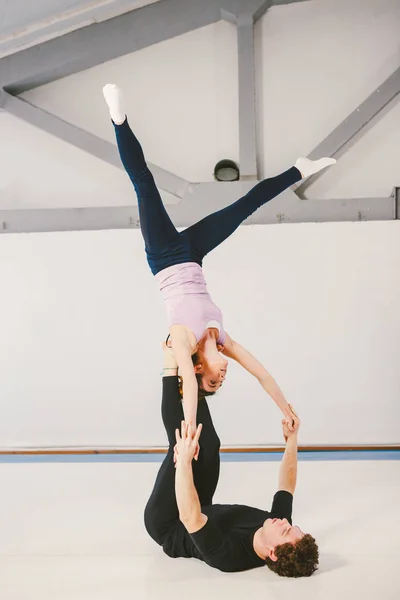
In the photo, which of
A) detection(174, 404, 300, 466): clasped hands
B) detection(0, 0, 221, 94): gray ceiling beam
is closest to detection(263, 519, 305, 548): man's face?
detection(174, 404, 300, 466): clasped hands

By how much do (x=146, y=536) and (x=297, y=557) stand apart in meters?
0.85

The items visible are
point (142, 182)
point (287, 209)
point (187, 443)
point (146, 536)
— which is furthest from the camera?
point (287, 209)

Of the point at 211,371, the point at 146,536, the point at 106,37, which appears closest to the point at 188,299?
the point at 211,371

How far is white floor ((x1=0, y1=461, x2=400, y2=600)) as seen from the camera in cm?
238

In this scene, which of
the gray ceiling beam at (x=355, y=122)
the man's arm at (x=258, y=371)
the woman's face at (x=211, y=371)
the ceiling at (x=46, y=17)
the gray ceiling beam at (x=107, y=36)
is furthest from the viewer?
the gray ceiling beam at (x=107, y=36)

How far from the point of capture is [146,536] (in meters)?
2.94

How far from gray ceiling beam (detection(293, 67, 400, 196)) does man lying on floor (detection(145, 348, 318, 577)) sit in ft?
9.23

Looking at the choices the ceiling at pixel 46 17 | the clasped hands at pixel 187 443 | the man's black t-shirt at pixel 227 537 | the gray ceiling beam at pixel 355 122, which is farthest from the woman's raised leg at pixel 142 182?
the ceiling at pixel 46 17

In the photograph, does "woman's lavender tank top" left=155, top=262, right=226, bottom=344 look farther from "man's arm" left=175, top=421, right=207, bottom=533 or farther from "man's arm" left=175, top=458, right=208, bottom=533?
"man's arm" left=175, top=458, right=208, bottom=533

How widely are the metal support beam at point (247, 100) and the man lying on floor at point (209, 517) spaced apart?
2.64 m

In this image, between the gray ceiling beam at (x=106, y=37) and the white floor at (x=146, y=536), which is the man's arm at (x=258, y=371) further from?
the gray ceiling beam at (x=106, y=37)

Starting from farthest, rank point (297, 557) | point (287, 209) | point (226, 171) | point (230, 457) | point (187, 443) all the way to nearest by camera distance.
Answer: point (226, 171) → point (287, 209) → point (230, 457) → point (187, 443) → point (297, 557)

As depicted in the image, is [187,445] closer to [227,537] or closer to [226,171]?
[227,537]

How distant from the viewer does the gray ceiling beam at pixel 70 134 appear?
5.16 metres
